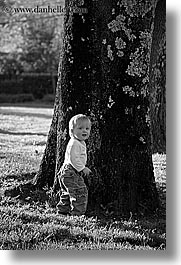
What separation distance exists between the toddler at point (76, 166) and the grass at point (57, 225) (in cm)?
10

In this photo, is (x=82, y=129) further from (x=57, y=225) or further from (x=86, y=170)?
(x=57, y=225)

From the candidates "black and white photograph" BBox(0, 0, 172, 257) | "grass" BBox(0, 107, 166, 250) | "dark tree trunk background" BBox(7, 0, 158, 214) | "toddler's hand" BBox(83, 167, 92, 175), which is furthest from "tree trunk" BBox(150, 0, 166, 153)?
"toddler's hand" BBox(83, 167, 92, 175)

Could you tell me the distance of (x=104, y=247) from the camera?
3336 mm

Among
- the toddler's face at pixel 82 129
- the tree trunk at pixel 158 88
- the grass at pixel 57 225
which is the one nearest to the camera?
the grass at pixel 57 225

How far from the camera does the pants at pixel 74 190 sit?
3.50m

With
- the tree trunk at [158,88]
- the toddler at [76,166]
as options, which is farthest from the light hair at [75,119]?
the tree trunk at [158,88]

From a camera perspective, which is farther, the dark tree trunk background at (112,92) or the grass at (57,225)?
the dark tree trunk background at (112,92)

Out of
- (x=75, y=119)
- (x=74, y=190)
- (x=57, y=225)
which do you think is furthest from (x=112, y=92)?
(x=57, y=225)

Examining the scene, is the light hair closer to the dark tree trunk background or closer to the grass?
the dark tree trunk background

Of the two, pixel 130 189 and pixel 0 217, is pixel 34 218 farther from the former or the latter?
pixel 130 189

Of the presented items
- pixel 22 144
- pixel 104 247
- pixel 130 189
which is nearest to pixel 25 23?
pixel 22 144

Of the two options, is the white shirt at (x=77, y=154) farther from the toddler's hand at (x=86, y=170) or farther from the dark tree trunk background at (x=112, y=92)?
the dark tree trunk background at (x=112, y=92)

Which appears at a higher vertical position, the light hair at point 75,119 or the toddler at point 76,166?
the light hair at point 75,119

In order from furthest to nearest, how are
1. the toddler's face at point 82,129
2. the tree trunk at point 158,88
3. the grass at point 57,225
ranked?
the tree trunk at point 158,88 → the toddler's face at point 82,129 → the grass at point 57,225
